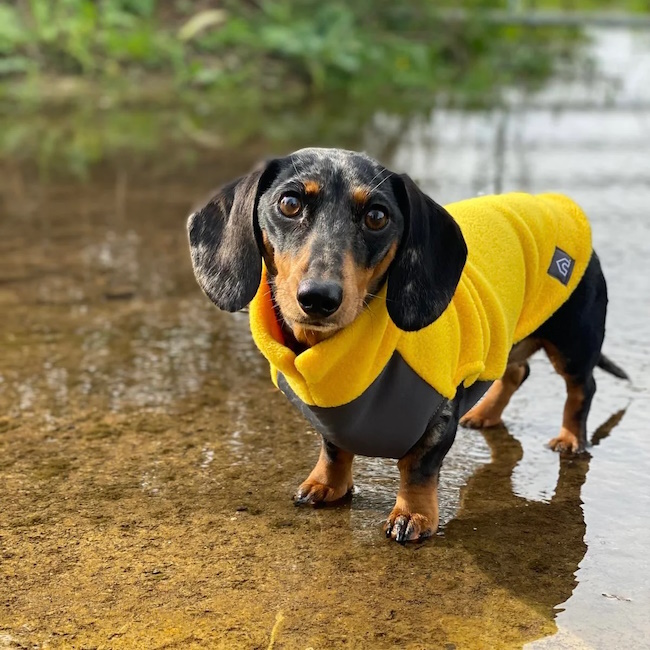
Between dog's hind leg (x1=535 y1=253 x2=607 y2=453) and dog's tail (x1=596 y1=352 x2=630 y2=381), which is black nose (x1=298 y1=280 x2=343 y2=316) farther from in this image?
dog's tail (x1=596 y1=352 x2=630 y2=381)

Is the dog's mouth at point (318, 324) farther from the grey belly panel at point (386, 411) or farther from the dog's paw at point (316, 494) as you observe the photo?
the dog's paw at point (316, 494)

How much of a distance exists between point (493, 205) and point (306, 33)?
403 inches

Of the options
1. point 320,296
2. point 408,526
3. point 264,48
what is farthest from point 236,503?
point 264,48

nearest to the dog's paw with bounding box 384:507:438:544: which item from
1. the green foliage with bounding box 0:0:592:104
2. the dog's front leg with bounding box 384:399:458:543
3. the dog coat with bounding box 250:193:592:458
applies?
the dog's front leg with bounding box 384:399:458:543

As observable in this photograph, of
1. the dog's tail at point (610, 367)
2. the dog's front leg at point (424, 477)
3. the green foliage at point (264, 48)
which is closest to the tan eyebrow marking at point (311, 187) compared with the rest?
the dog's front leg at point (424, 477)

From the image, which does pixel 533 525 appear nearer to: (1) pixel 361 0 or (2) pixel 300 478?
(2) pixel 300 478

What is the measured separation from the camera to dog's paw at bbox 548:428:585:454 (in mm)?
3598

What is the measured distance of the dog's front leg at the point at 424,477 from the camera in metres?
3.02

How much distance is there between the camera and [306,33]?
13172 millimetres

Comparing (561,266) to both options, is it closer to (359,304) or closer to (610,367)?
(610,367)

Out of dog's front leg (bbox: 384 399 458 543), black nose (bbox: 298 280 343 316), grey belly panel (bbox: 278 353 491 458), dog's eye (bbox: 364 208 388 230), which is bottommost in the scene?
dog's front leg (bbox: 384 399 458 543)

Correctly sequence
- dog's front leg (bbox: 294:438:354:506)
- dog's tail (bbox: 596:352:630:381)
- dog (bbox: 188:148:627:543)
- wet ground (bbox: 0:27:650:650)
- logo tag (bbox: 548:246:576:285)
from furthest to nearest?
dog's tail (bbox: 596:352:630:381) → logo tag (bbox: 548:246:576:285) → dog's front leg (bbox: 294:438:354:506) → dog (bbox: 188:148:627:543) → wet ground (bbox: 0:27:650:650)

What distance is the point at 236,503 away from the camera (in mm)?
3201

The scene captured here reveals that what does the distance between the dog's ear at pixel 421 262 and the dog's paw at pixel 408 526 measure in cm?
A: 56
